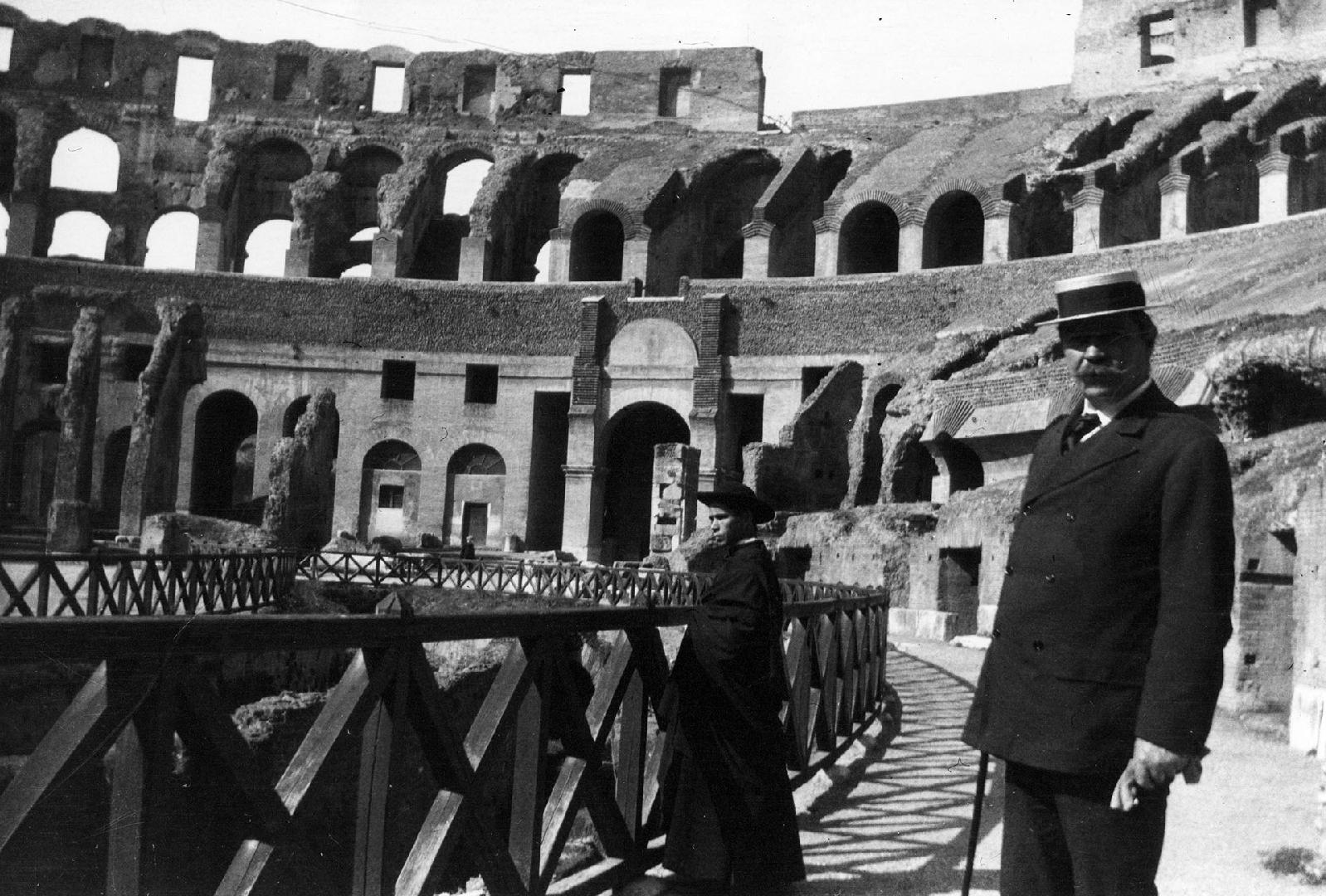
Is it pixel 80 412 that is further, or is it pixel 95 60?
pixel 95 60

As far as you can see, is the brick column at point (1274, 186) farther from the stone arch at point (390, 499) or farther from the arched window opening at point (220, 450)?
the arched window opening at point (220, 450)

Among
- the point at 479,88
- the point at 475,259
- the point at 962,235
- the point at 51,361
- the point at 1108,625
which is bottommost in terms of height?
the point at 1108,625

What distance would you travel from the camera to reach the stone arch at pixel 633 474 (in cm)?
3647

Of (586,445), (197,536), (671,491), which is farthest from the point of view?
(586,445)

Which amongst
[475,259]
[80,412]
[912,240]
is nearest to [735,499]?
[80,412]

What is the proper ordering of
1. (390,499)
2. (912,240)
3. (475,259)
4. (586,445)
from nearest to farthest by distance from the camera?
(586,445) < (912,240) < (390,499) < (475,259)

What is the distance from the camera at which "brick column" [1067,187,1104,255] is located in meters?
32.4

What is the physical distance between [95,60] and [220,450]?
1568cm

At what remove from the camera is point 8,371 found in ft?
109

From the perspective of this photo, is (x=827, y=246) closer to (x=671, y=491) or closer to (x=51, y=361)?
(x=671, y=491)

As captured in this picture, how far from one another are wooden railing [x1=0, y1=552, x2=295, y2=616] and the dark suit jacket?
28.5ft

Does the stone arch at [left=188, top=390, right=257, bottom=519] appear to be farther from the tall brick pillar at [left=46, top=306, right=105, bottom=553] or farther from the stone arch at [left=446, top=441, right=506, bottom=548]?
the stone arch at [left=446, top=441, right=506, bottom=548]

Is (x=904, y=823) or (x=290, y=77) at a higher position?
(x=290, y=77)

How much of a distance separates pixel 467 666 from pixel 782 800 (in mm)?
9920
